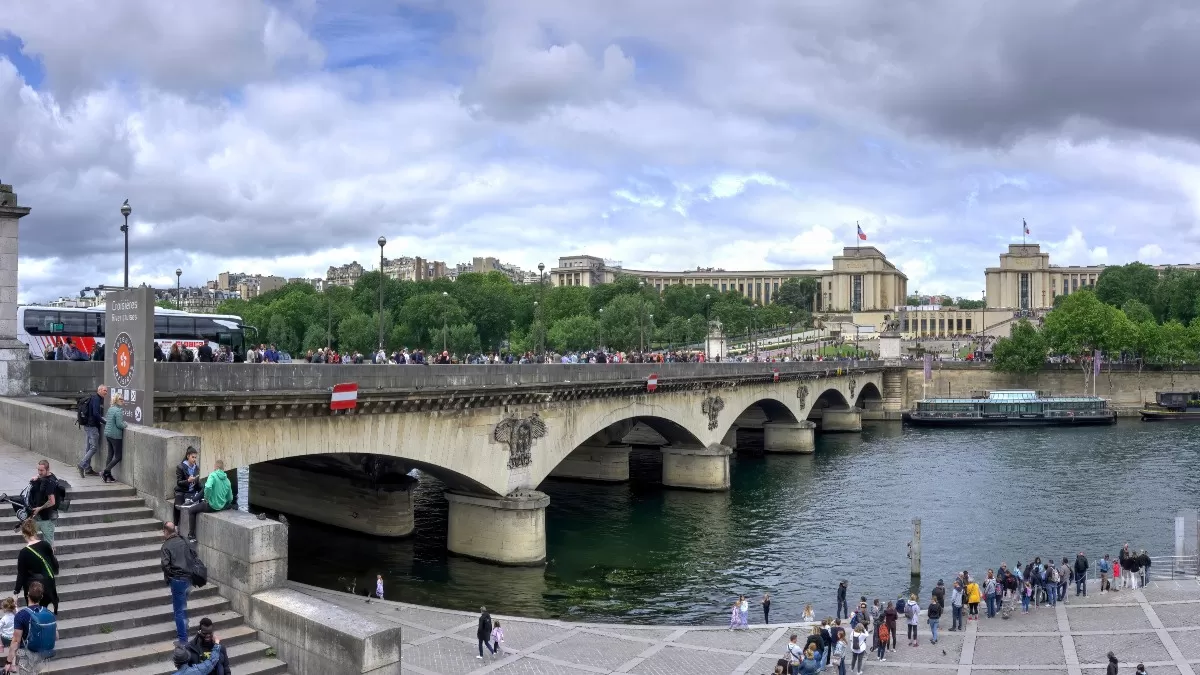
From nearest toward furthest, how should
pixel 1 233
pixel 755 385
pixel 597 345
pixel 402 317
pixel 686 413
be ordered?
pixel 1 233
pixel 686 413
pixel 755 385
pixel 402 317
pixel 597 345

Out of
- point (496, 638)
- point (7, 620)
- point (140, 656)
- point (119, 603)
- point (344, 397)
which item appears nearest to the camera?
point (7, 620)

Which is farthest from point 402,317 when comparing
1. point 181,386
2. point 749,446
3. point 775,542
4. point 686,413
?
point 181,386

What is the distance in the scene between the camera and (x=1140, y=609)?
28.6 meters

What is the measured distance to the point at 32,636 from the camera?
38.1ft

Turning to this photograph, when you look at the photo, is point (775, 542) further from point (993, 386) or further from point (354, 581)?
point (993, 386)

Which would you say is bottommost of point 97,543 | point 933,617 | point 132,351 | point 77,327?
point 933,617

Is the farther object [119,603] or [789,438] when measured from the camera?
[789,438]

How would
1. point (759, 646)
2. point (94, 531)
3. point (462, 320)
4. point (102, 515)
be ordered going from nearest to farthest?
1. point (94, 531)
2. point (102, 515)
3. point (759, 646)
4. point (462, 320)

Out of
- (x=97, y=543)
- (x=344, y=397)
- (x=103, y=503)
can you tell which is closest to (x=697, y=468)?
(x=344, y=397)

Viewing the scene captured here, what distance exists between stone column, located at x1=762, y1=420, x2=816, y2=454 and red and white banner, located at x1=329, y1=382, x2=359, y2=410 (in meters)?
53.3

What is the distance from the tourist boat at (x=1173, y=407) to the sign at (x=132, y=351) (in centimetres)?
10625

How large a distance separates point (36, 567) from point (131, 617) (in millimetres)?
1679

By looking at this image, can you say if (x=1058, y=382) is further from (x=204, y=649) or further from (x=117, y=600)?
(x=204, y=649)

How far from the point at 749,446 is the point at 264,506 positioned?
44.8 m
